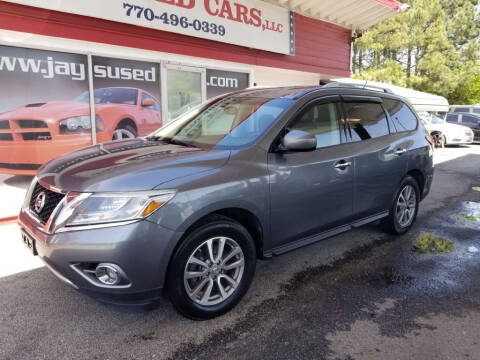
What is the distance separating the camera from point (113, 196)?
244 cm

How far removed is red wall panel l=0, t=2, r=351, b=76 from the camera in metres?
6.31

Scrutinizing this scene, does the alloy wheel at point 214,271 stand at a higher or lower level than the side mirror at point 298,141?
lower

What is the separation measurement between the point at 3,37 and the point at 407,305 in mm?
6840

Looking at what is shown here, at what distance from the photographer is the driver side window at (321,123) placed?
3.45 m

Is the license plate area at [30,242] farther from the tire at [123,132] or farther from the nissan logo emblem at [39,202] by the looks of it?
the tire at [123,132]

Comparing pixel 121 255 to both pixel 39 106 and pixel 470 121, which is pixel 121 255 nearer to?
pixel 39 106

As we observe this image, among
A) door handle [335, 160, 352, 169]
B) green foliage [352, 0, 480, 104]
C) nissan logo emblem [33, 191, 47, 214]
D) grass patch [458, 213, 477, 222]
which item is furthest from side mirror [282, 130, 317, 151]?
green foliage [352, 0, 480, 104]

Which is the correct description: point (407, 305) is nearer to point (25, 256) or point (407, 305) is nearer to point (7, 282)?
point (7, 282)

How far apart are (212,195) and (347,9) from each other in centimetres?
1098

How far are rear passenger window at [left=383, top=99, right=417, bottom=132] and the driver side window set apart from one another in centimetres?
115

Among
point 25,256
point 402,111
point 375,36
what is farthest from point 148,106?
point 375,36

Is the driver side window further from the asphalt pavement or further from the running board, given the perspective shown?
the asphalt pavement

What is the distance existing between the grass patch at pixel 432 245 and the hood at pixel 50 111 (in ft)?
19.3

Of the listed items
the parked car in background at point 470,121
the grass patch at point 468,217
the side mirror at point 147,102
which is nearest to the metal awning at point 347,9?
the side mirror at point 147,102
